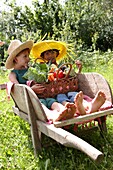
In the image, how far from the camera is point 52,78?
Result: 342 cm

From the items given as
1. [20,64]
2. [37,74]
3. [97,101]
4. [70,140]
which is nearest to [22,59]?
[20,64]

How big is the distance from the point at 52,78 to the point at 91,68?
5432 mm

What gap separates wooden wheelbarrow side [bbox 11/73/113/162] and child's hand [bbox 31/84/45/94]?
18 cm

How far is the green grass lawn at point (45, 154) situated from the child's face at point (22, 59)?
2.57 feet

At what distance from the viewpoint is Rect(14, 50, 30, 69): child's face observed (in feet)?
12.5

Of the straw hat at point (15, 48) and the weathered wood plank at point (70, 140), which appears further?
the straw hat at point (15, 48)

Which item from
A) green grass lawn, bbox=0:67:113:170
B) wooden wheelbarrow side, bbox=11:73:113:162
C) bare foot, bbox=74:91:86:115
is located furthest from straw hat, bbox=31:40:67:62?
bare foot, bbox=74:91:86:115

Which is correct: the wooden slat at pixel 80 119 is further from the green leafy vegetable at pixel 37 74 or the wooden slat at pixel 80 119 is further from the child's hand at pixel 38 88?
the green leafy vegetable at pixel 37 74

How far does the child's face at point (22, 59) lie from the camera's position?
379 centimetres

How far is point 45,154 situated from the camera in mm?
3197

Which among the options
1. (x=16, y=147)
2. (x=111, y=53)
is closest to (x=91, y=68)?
(x=111, y=53)

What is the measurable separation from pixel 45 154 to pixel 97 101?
81 centimetres

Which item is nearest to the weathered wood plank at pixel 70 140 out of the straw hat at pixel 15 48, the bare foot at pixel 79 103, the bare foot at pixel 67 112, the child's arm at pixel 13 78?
the bare foot at pixel 67 112

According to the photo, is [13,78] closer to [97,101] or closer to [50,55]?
[50,55]
